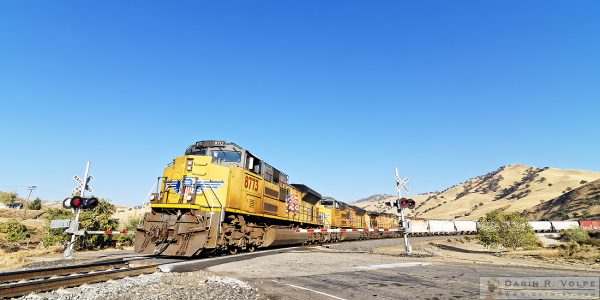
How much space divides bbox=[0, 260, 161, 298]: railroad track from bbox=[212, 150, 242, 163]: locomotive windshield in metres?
5.70

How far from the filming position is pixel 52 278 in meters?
6.96

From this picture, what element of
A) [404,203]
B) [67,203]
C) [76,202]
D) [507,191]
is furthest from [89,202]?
[507,191]

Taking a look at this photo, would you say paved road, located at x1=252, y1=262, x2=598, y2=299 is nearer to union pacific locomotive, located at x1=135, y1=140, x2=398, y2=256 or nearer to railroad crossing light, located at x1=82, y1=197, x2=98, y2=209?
union pacific locomotive, located at x1=135, y1=140, x2=398, y2=256

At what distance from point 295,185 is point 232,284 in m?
Result: 16.5

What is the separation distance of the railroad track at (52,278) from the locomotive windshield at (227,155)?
5.70m

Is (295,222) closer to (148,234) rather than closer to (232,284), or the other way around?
(148,234)

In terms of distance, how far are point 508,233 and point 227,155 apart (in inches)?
860

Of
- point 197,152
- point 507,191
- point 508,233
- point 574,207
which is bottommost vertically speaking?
point 508,233

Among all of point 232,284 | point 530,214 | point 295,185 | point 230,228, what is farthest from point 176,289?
point 530,214

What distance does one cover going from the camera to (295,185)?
23.3 meters

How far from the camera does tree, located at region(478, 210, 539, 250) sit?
23000 mm

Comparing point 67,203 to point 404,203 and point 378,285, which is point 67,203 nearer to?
point 378,285

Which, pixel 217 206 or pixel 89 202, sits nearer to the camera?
pixel 217 206

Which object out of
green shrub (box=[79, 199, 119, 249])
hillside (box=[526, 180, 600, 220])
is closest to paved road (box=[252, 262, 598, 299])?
green shrub (box=[79, 199, 119, 249])
